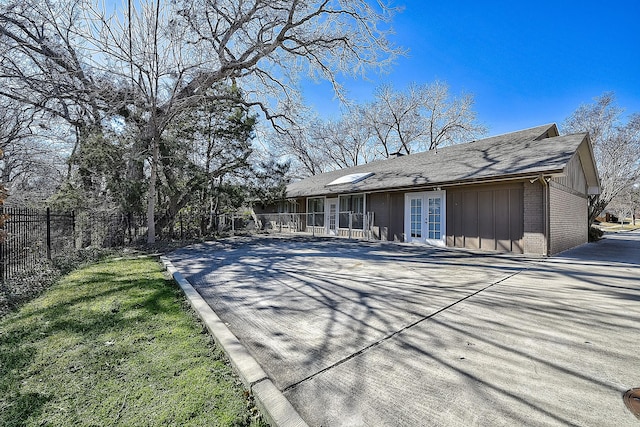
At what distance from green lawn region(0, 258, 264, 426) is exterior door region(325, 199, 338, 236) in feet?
38.8

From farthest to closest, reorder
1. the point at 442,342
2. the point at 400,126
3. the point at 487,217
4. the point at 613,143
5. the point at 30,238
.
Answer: the point at 400,126 → the point at 613,143 → the point at 487,217 → the point at 30,238 → the point at 442,342

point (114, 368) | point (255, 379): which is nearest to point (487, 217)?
point (255, 379)

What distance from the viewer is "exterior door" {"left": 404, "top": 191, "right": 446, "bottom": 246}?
34.9 feet

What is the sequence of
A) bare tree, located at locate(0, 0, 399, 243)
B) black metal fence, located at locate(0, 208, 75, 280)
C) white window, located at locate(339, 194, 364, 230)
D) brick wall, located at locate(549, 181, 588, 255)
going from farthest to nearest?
white window, located at locate(339, 194, 364, 230)
bare tree, located at locate(0, 0, 399, 243)
brick wall, located at locate(549, 181, 588, 255)
black metal fence, located at locate(0, 208, 75, 280)

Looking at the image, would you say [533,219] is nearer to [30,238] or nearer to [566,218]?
[566,218]

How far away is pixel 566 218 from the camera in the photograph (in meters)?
10.1

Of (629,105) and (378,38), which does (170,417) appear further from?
(629,105)

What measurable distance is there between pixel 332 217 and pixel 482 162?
794 cm

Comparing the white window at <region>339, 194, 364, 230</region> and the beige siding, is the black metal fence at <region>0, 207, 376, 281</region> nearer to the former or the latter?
Answer: the white window at <region>339, 194, 364, 230</region>

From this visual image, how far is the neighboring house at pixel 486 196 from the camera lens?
8422 mm

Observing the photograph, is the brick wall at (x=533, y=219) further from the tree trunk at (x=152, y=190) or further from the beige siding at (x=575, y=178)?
the tree trunk at (x=152, y=190)

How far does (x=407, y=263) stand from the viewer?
710 centimetres

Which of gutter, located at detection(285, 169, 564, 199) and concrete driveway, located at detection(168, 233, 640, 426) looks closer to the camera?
concrete driveway, located at detection(168, 233, 640, 426)

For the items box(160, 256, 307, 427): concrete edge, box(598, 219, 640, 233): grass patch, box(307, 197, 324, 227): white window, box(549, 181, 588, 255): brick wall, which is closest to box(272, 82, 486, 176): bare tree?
box(307, 197, 324, 227): white window
